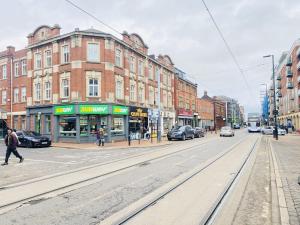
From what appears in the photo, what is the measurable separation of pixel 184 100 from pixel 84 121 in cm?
2812

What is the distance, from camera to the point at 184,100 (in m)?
52.9

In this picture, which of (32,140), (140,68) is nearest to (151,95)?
(140,68)

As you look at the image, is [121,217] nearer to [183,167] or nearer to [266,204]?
[266,204]

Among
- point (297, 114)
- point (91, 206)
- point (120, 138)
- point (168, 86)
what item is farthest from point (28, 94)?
point (297, 114)

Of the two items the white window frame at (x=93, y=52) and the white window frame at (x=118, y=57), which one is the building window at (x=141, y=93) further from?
the white window frame at (x=93, y=52)

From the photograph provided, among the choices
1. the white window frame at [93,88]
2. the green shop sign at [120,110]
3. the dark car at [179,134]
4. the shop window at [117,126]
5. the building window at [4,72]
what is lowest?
the dark car at [179,134]

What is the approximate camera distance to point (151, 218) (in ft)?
18.3

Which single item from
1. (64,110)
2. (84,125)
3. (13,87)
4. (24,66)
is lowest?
(84,125)

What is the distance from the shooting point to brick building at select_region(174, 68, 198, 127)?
4925cm

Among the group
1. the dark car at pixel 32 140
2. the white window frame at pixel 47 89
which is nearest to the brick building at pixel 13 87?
the white window frame at pixel 47 89

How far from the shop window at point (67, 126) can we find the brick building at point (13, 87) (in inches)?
281

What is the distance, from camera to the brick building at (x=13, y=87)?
3412 centimetres

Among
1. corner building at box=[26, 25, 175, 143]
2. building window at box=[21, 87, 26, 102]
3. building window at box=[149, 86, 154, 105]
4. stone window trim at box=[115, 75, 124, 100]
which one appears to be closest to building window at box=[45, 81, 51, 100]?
corner building at box=[26, 25, 175, 143]

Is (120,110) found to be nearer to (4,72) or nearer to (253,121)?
(4,72)
